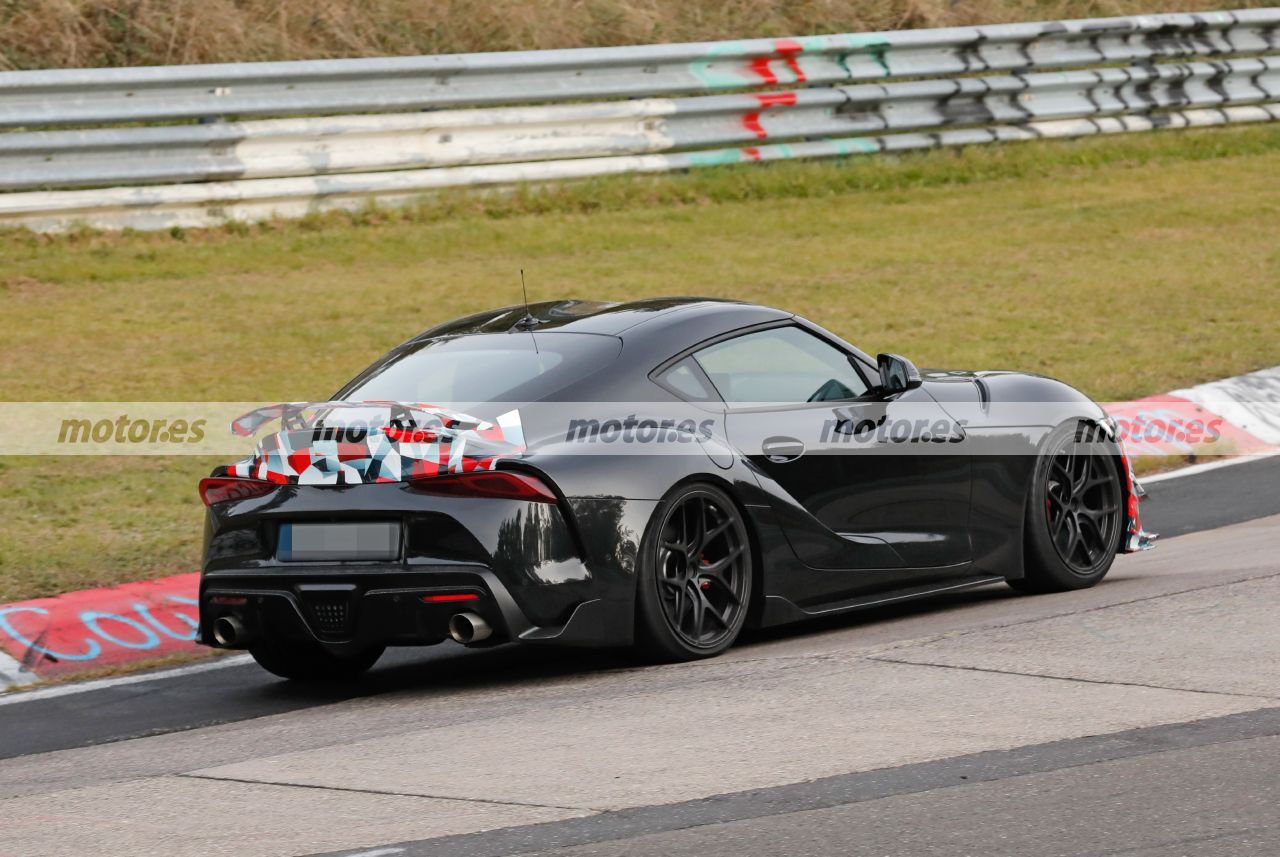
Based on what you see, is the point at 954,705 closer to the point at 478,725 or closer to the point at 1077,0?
the point at 478,725

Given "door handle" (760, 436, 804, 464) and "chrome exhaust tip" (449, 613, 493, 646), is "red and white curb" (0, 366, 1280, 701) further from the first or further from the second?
"door handle" (760, 436, 804, 464)

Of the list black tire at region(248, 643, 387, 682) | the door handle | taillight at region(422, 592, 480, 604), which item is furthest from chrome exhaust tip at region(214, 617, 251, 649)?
the door handle

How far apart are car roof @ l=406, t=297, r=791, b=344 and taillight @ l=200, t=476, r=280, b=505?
101 cm

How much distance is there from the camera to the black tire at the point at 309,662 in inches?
287

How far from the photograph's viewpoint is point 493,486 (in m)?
6.49

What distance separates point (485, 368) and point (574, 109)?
345 inches

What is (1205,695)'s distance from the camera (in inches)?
240

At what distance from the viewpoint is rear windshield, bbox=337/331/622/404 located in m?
6.94

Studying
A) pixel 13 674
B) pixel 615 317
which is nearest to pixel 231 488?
pixel 13 674

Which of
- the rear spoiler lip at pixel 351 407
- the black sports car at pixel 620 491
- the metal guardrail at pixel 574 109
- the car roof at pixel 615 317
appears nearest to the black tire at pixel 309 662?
the black sports car at pixel 620 491

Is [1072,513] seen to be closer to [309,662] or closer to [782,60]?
[309,662]

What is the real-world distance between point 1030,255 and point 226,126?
257 inches

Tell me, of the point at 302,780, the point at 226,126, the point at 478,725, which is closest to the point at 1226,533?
the point at 478,725

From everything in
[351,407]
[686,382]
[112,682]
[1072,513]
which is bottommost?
[112,682]
